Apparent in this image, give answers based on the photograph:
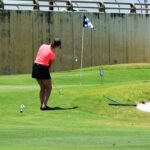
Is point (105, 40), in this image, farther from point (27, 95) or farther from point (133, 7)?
point (27, 95)

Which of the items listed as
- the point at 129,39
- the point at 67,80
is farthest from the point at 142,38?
the point at 67,80

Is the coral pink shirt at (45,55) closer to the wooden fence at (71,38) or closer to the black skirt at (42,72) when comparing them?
the black skirt at (42,72)

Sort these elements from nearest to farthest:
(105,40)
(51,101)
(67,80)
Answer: (51,101), (67,80), (105,40)

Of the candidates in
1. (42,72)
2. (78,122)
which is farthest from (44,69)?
(78,122)

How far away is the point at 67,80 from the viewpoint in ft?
111

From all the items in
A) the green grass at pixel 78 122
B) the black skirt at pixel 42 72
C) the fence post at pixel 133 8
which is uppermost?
the fence post at pixel 133 8

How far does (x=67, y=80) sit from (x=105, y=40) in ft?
47.5

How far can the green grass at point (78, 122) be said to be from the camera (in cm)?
1175

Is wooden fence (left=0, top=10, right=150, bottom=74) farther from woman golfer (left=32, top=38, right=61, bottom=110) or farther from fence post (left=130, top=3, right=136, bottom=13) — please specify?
woman golfer (left=32, top=38, right=61, bottom=110)

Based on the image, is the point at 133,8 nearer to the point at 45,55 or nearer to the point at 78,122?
the point at 45,55

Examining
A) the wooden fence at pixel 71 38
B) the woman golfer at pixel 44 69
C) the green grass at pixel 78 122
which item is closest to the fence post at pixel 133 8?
the wooden fence at pixel 71 38

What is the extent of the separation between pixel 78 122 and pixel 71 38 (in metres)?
29.4

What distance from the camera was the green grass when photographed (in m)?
11.8

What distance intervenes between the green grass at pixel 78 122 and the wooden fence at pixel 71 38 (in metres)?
21.8
